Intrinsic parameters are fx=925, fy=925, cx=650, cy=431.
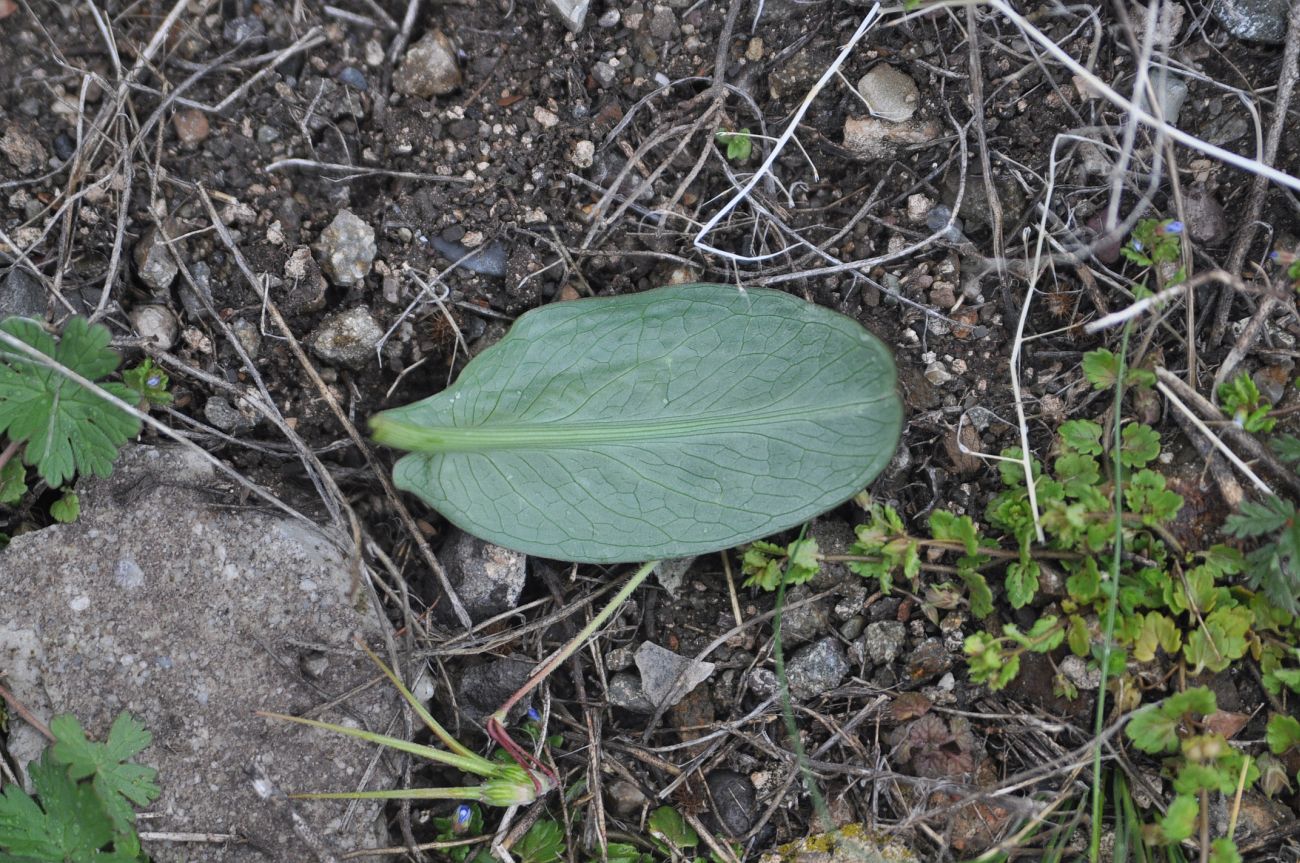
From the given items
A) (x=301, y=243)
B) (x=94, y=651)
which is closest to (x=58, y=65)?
(x=301, y=243)

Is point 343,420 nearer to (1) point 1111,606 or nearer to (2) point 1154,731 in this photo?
(1) point 1111,606

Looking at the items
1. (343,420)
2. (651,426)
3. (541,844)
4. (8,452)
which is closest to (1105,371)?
(651,426)

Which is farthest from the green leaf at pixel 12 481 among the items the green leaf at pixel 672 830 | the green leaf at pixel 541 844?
the green leaf at pixel 672 830

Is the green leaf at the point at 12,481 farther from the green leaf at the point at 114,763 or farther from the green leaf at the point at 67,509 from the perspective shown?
the green leaf at the point at 114,763

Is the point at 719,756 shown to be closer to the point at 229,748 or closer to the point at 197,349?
the point at 229,748

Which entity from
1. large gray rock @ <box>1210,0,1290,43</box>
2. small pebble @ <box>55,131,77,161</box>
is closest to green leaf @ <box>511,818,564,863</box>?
small pebble @ <box>55,131,77,161</box>
